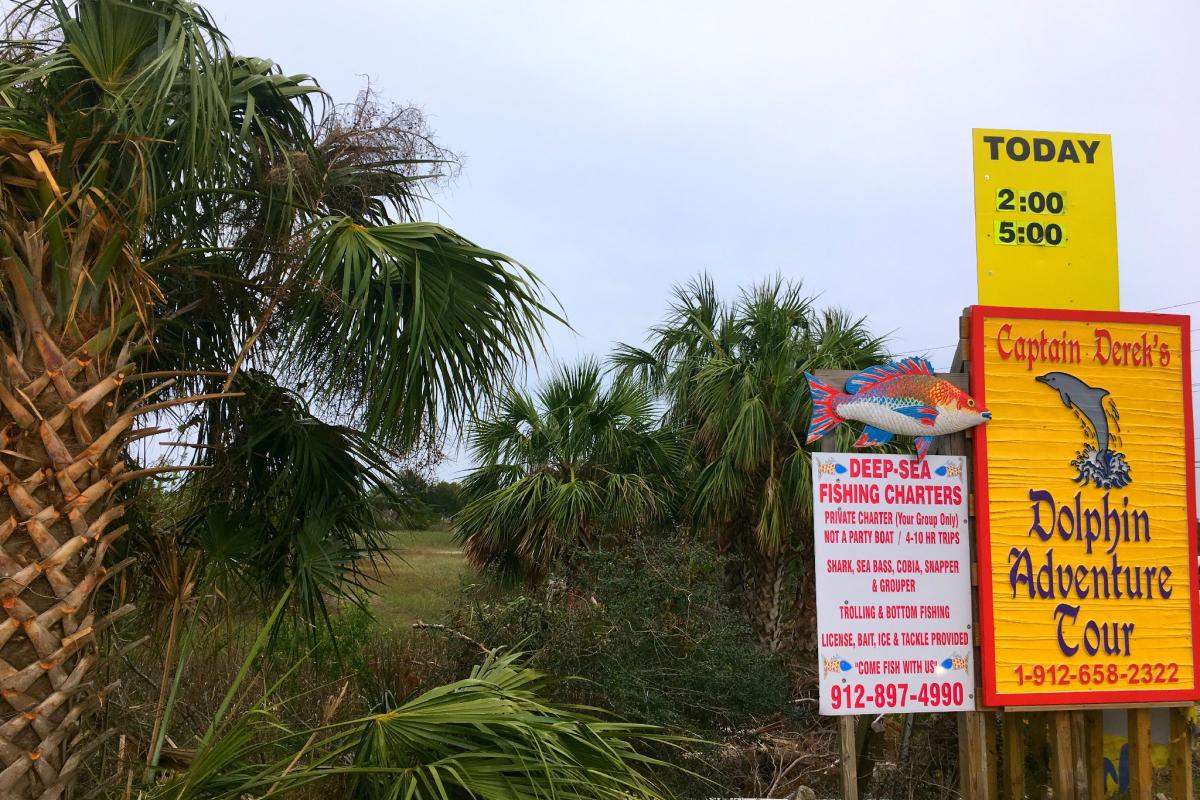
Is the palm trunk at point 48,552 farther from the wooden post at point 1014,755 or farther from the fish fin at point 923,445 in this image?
the wooden post at point 1014,755

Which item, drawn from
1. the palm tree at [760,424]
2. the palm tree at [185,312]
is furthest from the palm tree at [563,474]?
the palm tree at [185,312]

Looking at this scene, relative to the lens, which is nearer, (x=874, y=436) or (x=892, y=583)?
(x=892, y=583)

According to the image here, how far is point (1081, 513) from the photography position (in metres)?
6.40

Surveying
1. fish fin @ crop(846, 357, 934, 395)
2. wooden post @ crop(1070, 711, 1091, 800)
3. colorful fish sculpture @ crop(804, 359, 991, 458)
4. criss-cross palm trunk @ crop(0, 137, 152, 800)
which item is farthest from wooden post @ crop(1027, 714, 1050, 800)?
criss-cross palm trunk @ crop(0, 137, 152, 800)

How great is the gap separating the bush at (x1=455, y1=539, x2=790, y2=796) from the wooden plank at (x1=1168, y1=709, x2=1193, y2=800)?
8.58 ft

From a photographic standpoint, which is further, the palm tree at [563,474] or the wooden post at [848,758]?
the palm tree at [563,474]

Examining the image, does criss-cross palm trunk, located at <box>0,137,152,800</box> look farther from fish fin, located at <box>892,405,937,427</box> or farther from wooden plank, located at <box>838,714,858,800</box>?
fish fin, located at <box>892,405,937,427</box>

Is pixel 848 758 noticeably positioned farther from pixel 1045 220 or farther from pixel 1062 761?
pixel 1045 220

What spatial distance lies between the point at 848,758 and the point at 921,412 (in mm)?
2028

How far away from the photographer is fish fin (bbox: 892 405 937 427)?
244 inches

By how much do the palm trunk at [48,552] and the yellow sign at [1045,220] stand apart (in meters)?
5.04

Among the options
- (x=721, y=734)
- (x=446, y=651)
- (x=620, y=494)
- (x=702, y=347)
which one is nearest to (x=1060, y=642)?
(x=721, y=734)

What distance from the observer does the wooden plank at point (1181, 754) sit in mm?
6387

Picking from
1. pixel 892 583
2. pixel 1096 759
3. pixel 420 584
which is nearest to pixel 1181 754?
pixel 1096 759
